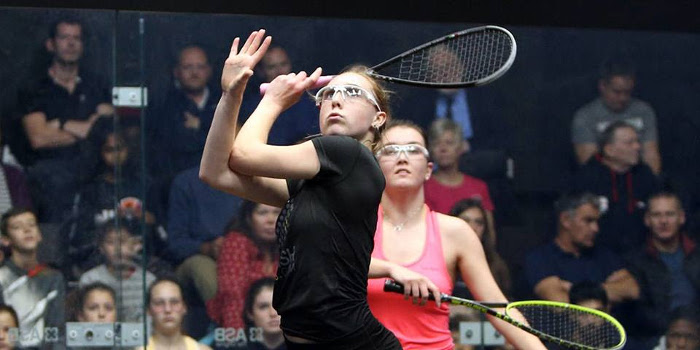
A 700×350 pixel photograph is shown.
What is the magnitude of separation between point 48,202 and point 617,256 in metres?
2.30

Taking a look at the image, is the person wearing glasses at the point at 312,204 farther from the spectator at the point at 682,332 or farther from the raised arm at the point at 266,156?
the spectator at the point at 682,332

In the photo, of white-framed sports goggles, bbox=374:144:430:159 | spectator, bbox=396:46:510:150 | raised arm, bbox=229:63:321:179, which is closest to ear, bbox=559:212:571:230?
spectator, bbox=396:46:510:150

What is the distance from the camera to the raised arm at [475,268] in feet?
14.3

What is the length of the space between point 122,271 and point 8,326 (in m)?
0.47

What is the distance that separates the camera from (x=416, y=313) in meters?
4.19

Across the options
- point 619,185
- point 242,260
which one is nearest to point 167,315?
point 242,260

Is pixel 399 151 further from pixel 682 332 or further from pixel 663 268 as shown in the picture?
pixel 682 332

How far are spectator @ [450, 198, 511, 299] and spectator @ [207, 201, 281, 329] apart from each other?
0.75m

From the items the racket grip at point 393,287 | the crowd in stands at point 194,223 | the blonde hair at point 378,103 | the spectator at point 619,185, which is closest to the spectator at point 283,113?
the crowd in stands at point 194,223

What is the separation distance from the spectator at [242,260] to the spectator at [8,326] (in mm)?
734

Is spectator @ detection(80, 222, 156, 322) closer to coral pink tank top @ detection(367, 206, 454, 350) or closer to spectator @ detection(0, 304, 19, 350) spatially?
A: spectator @ detection(0, 304, 19, 350)

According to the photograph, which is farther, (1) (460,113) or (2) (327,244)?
(1) (460,113)

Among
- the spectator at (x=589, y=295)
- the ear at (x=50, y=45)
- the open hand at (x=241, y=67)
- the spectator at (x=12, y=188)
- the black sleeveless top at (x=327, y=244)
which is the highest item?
the ear at (x=50, y=45)

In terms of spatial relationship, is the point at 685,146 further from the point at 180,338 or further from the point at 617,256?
the point at 180,338
